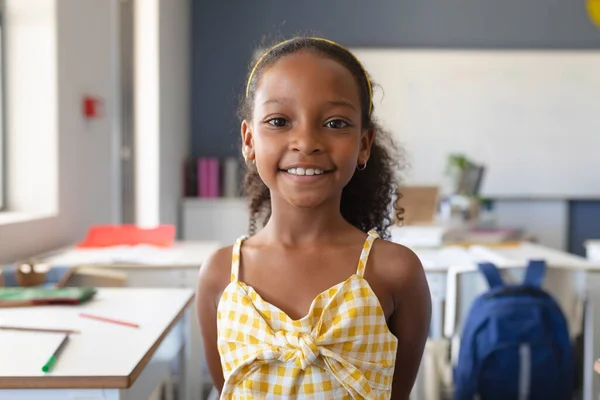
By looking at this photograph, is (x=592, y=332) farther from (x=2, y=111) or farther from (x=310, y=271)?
(x=2, y=111)

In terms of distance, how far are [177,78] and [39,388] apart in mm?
3800

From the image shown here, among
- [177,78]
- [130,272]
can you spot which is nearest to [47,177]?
[130,272]

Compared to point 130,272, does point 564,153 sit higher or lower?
higher

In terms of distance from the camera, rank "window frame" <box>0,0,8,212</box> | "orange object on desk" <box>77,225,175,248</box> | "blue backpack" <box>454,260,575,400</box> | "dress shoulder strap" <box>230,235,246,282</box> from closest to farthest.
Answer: "dress shoulder strap" <box>230,235,246,282</box> → "blue backpack" <box>454,260,575,400</box> → "window frame" <box>0,0,8,212</box> → "orange object on desk" <box>77,225,175,248</box>

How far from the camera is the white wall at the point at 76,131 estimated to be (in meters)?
2.37

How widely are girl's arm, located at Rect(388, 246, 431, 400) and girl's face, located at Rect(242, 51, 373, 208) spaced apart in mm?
165

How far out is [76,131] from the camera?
2.64 meters

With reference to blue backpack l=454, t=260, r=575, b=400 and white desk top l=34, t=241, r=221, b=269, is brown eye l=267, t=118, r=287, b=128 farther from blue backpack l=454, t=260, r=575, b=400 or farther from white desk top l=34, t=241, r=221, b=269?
white desk top l=34, t=241, r=221, b=269

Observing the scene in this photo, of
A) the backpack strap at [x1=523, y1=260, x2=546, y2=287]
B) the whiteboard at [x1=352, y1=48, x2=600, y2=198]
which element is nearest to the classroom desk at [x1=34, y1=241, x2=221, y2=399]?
the backpack strap at [x1=523, y1=260, x2=546, y2=287]

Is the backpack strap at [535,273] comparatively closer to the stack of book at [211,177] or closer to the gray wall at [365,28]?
the stack of book at [211,177]

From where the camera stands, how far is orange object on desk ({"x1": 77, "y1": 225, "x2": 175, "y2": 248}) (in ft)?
8.38

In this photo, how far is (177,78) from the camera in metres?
4.61

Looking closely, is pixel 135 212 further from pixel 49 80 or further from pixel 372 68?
pixel 372 68

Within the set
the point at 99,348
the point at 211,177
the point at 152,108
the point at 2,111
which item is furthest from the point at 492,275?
the point at 211,177
